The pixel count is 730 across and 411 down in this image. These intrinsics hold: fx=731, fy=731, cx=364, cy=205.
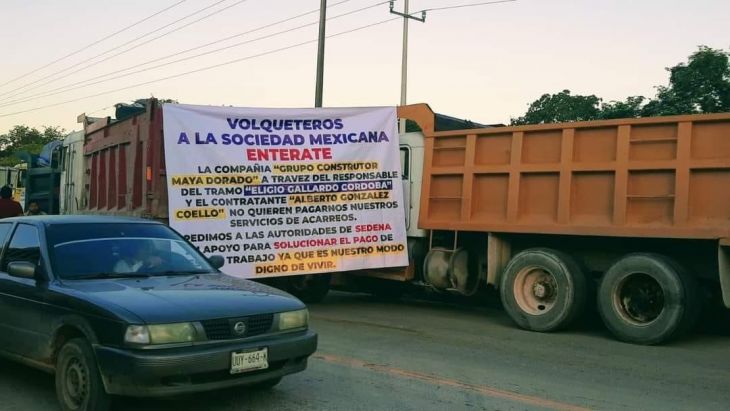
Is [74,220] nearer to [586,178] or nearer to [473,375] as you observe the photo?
[473,375]

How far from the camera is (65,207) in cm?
1432

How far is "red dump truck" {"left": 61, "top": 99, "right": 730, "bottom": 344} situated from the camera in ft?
25.7

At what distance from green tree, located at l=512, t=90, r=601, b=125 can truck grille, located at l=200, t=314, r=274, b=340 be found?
20.3 metres

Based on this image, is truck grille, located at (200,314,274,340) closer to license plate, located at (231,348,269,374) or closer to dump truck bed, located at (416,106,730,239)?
Answer: license plate, located at (231,348,269,374)

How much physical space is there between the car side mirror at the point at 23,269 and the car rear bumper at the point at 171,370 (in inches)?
40.5

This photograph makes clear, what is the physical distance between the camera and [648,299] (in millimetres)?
8172

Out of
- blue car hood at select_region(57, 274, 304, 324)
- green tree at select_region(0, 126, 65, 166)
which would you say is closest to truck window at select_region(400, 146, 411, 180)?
blue car hood at select_region(57, 274, 304, 324)

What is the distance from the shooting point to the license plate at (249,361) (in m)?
4.63

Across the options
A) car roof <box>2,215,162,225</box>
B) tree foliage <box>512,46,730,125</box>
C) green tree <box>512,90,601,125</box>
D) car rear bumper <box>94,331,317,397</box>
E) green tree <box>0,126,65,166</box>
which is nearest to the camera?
car rear bumper <box>94,331,317,397</box>

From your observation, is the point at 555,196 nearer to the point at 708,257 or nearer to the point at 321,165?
the point at 708,257

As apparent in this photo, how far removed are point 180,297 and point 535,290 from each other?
5.46m

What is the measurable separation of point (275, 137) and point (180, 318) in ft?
18.9

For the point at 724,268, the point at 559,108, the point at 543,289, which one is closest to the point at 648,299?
the point at 724,268

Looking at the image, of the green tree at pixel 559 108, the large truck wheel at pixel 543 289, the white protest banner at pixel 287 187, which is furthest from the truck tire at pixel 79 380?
the green tree at pixel 559 108
